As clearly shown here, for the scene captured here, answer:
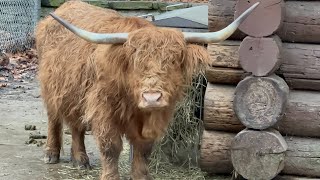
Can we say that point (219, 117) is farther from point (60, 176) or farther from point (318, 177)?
point (60, 176)

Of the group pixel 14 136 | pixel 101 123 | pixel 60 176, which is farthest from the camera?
pixel 14 136

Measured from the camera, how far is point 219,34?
16.8 ft

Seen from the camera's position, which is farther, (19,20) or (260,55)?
(19,20)

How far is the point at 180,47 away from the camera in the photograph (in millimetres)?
5066

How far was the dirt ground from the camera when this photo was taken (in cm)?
659

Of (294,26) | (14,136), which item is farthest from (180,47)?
(14,136)

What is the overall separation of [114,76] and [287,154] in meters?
1.66

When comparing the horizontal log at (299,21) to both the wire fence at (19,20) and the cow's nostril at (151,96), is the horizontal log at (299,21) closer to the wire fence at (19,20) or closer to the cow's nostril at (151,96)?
the cow's nostril at (151,96)

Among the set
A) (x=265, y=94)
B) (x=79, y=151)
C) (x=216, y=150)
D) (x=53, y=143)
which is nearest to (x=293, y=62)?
(x=265, y=94)

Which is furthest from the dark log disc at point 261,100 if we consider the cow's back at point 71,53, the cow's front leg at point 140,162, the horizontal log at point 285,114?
the cow's back at point 71,53

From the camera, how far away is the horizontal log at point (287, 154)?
590cm

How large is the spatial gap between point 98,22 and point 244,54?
1.29m

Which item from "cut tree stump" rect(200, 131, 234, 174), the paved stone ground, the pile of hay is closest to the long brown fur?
the paved stone ground

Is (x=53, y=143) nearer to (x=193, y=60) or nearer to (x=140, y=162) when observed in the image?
(x=140, y=162)
